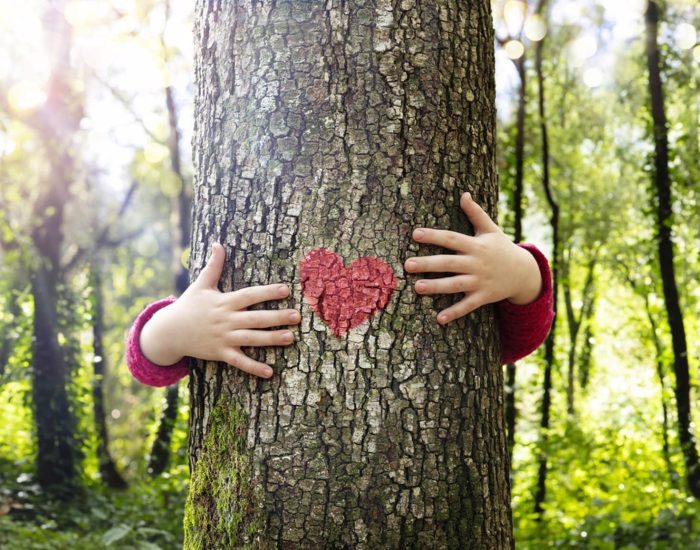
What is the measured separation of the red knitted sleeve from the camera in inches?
65.4

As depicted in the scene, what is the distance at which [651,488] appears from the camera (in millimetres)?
7285

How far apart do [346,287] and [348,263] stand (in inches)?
2.0

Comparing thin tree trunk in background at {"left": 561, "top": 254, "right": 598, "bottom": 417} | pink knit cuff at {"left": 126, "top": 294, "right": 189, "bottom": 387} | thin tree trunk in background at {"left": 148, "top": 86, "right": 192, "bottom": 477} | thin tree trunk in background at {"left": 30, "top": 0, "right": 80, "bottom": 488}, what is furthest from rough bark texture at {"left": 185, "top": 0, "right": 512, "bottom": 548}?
thin tree trunk in background at {"left": 561, "top": 254, "right": 598, "bottom": 417}

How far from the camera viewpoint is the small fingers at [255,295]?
137 cm

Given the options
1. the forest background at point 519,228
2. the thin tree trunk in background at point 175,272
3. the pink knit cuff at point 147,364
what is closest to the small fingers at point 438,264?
the pink knit cuff at point 147,364

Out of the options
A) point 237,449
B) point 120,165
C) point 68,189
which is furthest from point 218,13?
point 120,165

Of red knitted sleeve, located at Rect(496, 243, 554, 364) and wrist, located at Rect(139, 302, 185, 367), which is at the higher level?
red knitted sleeve, located at Rect(496, 243, 554, 364)

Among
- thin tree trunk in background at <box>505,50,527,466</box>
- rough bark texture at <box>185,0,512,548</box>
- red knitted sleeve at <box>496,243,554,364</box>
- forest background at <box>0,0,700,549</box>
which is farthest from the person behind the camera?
thin tree trunk in background at <box>505,50,527,466</box>

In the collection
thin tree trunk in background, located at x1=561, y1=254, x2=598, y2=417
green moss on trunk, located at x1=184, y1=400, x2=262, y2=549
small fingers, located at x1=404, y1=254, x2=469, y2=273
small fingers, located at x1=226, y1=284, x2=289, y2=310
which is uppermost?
thin tree trunk in background, located at x1=561, y1=254, x2=598, y2=417

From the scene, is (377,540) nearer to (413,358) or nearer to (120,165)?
(413,358)

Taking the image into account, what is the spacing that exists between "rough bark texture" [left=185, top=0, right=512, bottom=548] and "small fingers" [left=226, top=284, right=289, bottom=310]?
0.02m

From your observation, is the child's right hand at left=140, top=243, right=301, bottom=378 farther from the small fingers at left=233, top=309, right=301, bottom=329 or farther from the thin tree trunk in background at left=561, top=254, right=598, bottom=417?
the thin tree trunk in background at left=561, top=254, right=598, bottom=417

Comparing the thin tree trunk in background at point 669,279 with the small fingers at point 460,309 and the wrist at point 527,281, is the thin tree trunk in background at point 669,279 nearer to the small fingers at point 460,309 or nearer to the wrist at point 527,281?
the wrist at point 527,281

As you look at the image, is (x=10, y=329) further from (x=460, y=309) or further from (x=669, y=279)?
(x=669, y=279)
